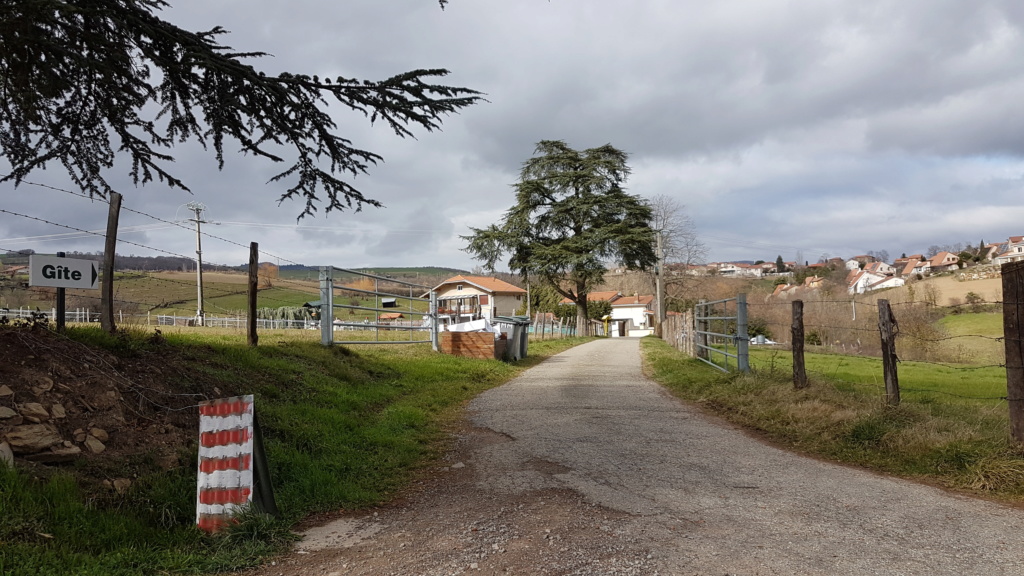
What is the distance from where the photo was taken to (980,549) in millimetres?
3348

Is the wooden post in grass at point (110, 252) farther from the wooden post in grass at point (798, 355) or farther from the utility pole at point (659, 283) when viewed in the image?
the utility pole at point (659, 283)

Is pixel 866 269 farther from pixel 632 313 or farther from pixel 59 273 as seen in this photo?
pixel 59 273

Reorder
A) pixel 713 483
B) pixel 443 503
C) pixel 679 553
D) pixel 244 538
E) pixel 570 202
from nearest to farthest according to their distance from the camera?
pixel 679 553 < pixel 244 538 < pixel 443 503 < pixel 713 483 < pixel 570 202

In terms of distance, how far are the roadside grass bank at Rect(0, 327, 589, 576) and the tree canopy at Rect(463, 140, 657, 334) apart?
1058 inches

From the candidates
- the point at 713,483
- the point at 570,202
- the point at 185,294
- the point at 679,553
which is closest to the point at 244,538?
the point at 679,553

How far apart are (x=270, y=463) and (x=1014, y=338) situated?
6.20 m

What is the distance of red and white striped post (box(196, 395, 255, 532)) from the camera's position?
144 inches

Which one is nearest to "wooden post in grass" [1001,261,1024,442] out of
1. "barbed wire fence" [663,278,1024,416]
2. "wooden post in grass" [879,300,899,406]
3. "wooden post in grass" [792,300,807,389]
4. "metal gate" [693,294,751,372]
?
"wooden post in grass" [879,300,899,406]

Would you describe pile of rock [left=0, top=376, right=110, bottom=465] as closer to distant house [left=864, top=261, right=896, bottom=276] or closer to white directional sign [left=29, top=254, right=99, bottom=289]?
white directional sign [left=29, top=254, right=99, bottom=289]

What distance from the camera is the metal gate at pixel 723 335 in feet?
34.4

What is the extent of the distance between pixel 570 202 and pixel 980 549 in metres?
34.6

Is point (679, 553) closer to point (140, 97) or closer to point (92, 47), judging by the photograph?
point (92, 47)

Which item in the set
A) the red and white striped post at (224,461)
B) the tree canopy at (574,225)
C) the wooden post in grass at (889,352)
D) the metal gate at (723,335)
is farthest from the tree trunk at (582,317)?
the red and white striped post at (224,461)

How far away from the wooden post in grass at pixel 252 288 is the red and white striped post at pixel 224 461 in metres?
5.65
